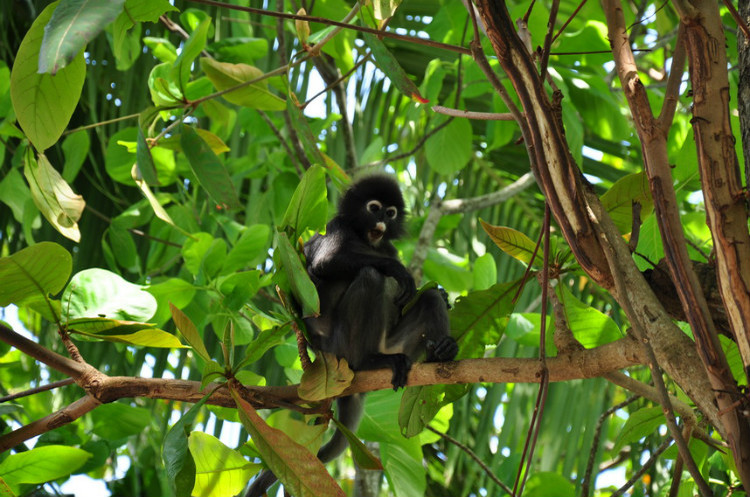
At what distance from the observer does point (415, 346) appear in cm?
363

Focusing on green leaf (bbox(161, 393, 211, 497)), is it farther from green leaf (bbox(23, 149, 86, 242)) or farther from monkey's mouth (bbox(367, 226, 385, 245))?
monkey's mouth (bbox(367, 226, 385, 245))

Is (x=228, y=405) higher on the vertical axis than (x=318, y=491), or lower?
higher

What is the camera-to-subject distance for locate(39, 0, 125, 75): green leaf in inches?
43.4

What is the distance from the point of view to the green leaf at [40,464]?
239cm

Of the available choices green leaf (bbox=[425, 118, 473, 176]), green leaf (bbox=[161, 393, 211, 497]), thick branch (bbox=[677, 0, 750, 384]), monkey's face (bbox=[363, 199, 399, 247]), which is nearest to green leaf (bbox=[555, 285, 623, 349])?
thick branch (bbox=[677, 0, 750, 384])

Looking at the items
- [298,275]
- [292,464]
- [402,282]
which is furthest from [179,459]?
[402,282]

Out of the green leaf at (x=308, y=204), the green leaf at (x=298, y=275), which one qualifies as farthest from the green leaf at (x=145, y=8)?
the green leaf at (x=298, y=275)

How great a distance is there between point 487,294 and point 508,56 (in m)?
0.99

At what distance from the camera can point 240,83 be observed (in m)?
2.81

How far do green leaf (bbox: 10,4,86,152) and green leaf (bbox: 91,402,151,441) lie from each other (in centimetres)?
130

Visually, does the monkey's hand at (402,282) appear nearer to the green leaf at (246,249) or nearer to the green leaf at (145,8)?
the green leaf at (246,249)

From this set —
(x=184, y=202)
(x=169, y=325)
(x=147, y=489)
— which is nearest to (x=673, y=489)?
(x=147, y=489)

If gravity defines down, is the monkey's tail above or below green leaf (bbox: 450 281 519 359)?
below

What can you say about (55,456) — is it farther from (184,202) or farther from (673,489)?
(184,202)
